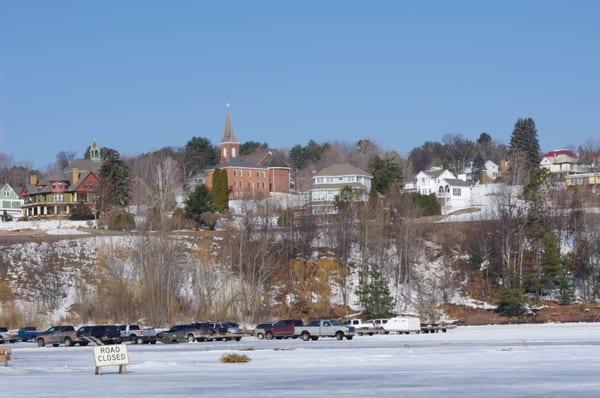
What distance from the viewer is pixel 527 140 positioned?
612ft

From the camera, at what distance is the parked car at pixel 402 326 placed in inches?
3098

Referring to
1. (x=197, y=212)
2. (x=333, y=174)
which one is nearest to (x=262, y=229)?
(x=197, y=212)

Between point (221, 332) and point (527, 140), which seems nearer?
point (221, 332)

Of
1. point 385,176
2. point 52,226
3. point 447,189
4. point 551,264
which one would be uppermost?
point 385,176

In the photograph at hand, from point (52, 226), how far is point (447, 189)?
207ft

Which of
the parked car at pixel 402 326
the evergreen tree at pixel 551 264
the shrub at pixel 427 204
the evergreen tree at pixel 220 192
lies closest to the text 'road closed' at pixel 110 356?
the parked car at pixel 402 326

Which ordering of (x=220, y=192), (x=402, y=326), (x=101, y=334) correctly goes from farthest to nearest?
(x=220, y=192)
(x=402, y=326)
(x=101, y=334)

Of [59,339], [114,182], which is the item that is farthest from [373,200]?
[59,339]

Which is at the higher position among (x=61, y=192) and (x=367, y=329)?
(x=61, y=192)

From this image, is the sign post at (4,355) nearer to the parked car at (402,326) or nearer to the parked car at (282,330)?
the parked car at (282,330)

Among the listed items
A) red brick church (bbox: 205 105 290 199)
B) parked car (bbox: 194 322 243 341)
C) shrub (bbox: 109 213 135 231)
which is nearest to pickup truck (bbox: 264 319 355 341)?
parked car (bbox: 194 322 243 341)

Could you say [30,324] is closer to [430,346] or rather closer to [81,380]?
[430,346]

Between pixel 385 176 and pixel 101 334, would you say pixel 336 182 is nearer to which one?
pixel 385 176

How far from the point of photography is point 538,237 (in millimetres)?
114500
